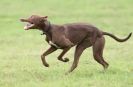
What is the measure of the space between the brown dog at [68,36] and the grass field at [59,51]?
425 mm

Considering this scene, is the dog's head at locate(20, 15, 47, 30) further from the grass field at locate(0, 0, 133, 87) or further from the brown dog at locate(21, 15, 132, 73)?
the grass field at locate(0, 0, 133, 87)

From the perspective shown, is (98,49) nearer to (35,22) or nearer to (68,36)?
(68,36)

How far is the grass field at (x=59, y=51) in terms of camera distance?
36.6ft

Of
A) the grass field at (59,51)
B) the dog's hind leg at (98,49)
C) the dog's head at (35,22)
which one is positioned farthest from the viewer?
the dog's hind leg at (98,49)

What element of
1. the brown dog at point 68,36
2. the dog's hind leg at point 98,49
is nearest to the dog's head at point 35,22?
the brown dog at point 68,36

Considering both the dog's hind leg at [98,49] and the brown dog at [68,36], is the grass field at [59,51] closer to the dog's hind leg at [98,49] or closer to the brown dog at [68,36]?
the dog's hind leg at [98,49]

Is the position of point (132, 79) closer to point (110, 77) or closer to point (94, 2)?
point (110, 77)

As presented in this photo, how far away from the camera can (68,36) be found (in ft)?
38.9

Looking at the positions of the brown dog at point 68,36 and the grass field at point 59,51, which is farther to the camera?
the brown dog at point 68,36

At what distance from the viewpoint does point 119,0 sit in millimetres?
30156

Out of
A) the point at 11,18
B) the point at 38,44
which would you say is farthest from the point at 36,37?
the point at 11,18

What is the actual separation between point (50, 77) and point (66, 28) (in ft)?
3.50

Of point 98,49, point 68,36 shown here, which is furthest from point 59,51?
point 68,36

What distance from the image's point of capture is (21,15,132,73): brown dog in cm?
1144
